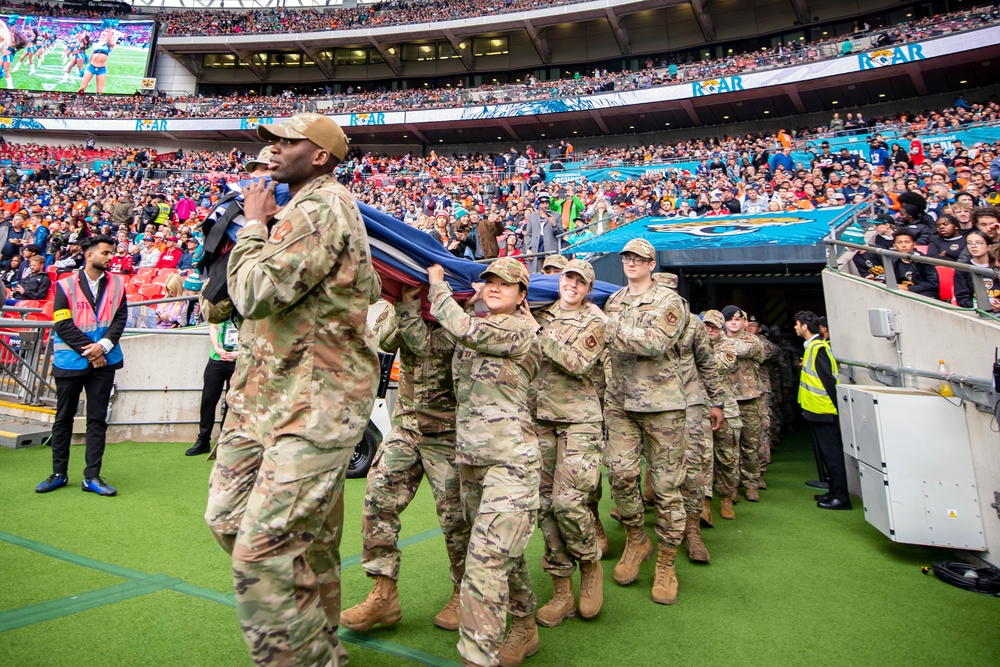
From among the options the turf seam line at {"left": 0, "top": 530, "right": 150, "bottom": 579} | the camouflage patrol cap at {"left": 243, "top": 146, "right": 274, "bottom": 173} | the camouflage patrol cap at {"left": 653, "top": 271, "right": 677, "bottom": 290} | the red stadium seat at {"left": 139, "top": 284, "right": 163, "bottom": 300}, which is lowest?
the turf seam line at {"left": 0, "top": 530, "right": 150, "bottom": 579}

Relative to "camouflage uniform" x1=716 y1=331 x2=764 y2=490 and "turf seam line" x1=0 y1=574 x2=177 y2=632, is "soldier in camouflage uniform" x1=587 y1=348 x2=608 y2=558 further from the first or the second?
"turf seam line" x1=0 y1=574 x2=177 y2=632

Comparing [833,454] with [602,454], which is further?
[833,454]

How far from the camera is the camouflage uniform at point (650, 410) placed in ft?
12.5

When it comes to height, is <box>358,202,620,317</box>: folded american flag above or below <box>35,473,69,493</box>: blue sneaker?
above

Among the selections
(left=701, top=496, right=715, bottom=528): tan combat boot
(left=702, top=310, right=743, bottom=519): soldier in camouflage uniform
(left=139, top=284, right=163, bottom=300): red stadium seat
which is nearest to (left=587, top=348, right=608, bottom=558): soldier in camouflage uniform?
(left=701, top=496, right=715, bottom=528): tan combat boot

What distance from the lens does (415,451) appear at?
3.20 m

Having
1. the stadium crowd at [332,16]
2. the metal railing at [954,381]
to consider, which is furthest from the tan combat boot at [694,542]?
the stadium crowd at [332,16]

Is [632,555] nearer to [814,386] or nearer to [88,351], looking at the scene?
[814,386]

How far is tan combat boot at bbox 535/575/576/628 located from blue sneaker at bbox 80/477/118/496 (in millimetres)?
3809

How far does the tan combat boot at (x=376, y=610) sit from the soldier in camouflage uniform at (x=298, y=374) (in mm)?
757

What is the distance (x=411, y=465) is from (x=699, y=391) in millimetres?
2913

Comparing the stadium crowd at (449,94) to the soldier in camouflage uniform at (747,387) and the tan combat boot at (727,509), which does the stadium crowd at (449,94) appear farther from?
the tan combat boot at (727,509)

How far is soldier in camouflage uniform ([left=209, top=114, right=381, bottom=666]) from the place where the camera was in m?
1.88

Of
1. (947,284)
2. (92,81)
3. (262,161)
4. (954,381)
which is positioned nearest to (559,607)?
(262,161)
